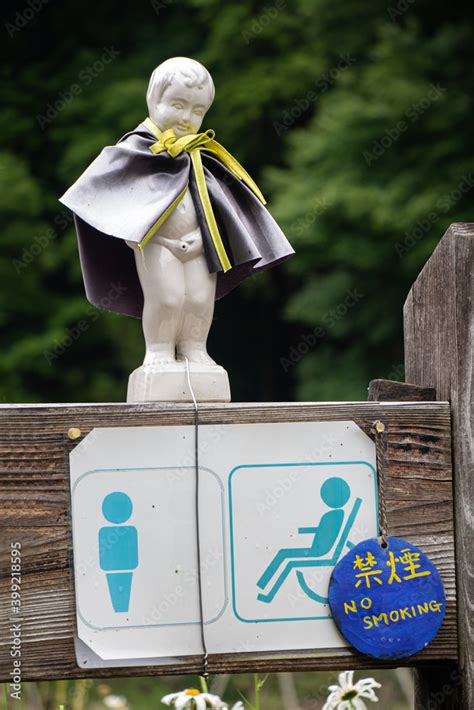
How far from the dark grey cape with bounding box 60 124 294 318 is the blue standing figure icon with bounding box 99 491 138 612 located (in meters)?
0.40

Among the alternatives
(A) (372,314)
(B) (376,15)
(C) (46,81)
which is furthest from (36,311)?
(B) (376,15)

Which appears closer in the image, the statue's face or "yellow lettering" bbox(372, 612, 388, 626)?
"yellow lettering" bbox(372, 612, 388, 626)

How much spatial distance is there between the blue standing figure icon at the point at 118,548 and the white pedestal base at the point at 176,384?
0.20m

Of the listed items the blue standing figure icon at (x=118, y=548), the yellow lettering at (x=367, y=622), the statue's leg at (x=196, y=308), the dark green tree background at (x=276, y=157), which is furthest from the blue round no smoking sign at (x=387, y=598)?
the dark green tree background at (x=276, y=157)

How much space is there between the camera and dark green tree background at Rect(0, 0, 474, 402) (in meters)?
6.46

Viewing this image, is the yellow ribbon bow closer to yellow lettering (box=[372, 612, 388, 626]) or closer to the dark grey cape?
the dark grey cape

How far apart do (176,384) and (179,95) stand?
1.54 feet

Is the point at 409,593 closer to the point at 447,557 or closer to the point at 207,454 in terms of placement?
the point at 447,557

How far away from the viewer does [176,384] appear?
153 centimetres

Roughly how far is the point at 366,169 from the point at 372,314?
3.20 feet

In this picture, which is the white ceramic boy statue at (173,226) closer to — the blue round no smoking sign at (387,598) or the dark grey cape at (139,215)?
the dark grey cape at (139,215)

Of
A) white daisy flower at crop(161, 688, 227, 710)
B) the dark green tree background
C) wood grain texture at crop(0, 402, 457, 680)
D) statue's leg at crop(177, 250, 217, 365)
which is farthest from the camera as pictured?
the dark green tree background

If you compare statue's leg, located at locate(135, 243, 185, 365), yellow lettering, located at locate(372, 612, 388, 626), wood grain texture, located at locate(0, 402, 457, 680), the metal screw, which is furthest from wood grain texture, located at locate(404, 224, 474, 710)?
the metal screw

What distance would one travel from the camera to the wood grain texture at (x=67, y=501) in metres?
1.37
